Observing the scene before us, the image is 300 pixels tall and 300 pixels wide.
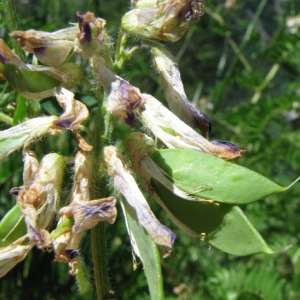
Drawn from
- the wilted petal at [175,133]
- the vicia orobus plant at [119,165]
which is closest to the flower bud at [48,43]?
the vicia orobus plant at [119,165]

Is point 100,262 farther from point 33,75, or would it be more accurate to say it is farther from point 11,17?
point 11,17

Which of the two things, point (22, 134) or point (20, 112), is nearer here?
point (22, 134)

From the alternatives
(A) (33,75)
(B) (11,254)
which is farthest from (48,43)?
(B) (11,254)

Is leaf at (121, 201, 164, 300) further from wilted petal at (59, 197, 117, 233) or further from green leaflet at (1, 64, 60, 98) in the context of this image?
green leaflet at (1, 64, 60, 98)

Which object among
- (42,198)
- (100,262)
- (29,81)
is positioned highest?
(29,81)

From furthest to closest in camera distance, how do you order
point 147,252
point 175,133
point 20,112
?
point 20,112, point 175,133, point 147,252

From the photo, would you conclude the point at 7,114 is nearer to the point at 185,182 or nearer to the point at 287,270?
the point at 185,182
